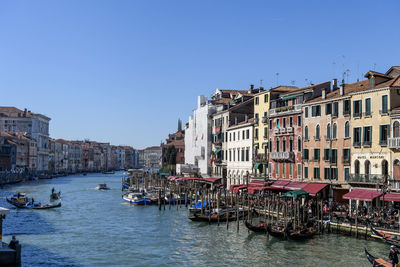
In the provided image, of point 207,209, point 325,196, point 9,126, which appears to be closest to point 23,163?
point 9,126

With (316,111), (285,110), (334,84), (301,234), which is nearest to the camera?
(301,234)

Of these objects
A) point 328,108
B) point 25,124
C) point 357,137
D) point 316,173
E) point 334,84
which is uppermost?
point 25,124

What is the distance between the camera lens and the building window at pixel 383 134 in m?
29.4

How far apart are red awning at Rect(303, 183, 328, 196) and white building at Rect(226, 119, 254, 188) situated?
9.77 m

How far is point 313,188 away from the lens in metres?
34.2

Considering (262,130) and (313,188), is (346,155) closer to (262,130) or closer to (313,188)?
(313,188)

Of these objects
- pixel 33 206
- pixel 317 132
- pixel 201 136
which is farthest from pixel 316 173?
pixel 201 136

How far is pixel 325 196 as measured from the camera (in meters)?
34.3

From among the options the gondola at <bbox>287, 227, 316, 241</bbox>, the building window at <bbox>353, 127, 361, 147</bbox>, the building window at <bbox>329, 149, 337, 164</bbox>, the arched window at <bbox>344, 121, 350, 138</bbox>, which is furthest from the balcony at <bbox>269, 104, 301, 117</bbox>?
the gondola at <bbox>287, 227, 316, 241</bbox>

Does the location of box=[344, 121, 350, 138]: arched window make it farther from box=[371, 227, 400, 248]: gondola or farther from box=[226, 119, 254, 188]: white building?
box=[226, 119, 254, 188]: white building

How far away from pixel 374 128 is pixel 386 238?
27.0 feet

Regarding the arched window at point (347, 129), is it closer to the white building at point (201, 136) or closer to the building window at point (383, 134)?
the building window at point (383, 134)

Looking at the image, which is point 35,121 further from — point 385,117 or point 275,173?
point 385,117

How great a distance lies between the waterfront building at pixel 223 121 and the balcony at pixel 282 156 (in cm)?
996
